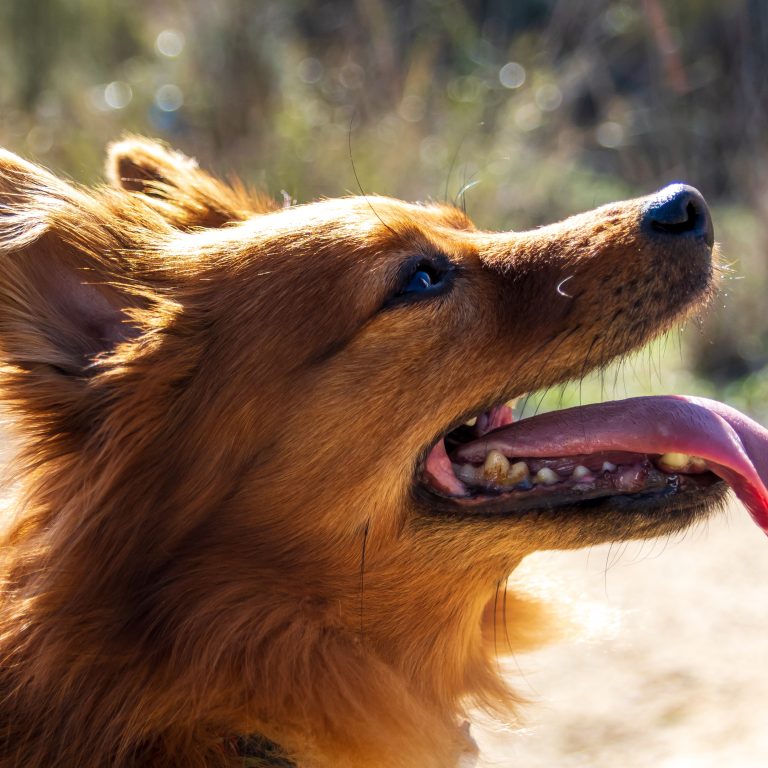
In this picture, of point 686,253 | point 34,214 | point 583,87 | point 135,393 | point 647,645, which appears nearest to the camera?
point 34,214

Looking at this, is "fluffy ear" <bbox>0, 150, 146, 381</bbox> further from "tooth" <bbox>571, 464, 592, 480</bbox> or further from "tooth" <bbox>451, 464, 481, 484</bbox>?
"tooth" <bbox>571, 464, 592, 480</bbox>

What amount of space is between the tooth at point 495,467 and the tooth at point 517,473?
0.6 inches

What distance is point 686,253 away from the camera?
10.1ft

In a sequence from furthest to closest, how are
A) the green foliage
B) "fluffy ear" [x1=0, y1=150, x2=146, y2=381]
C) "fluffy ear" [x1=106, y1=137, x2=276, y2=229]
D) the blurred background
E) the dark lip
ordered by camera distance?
1. the green foliage
2. the blurred background
3. "fluffy ear" [x1=106, y1=137, x2=276, y2=229]
4. the dark lip
5. "fluffy ear" [x1=0, y1=150, x2=146, y2=381]

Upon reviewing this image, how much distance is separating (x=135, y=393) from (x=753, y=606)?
3.83 m

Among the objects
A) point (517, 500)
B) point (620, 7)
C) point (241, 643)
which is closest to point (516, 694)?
point (517, 500)

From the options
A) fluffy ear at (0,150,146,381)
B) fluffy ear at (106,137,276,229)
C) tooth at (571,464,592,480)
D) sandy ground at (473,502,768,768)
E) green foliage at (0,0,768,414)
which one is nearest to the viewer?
fluffy ear at (0,150,146,381)

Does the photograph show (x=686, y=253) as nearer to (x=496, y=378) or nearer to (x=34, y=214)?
(x=496, y=378)

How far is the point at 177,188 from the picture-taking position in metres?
3.71

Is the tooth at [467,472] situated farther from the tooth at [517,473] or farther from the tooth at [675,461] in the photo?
the tooth at [675,461]

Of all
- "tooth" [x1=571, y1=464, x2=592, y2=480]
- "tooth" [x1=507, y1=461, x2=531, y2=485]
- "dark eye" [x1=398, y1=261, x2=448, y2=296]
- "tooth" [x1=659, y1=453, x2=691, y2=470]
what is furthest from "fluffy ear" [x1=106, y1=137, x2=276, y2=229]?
"tooth" [x1=659, y1=453, x2=691, y2=470]

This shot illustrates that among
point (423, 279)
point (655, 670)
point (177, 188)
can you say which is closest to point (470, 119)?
point (655, 670)

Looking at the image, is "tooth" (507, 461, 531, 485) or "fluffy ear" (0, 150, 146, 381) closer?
"fluffy ear" (0, 150, 146, 381)

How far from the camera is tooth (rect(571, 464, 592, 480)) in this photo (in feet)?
9.90
